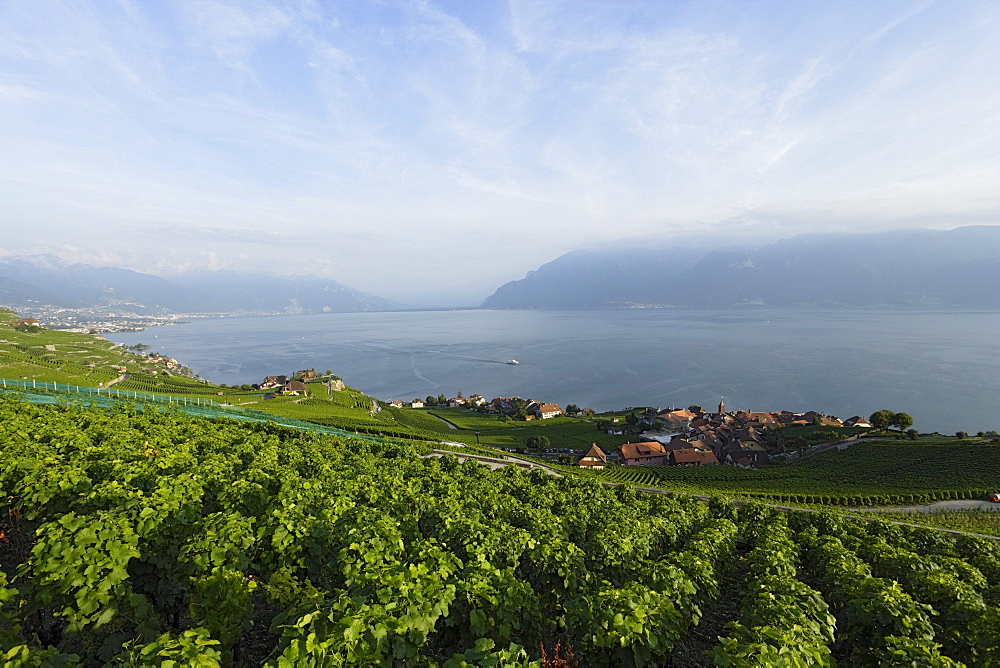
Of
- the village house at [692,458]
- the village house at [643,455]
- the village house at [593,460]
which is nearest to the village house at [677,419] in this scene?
the village house at [692,458]

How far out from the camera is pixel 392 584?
734 centimetres

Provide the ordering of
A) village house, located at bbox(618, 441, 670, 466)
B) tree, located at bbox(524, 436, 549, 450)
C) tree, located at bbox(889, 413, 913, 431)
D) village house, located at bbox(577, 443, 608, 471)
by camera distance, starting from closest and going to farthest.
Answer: village house, located at bbox(577, 443, 608, 471) < tree, located at bbox(889, 413, 913, 431) < village house, located at bbox(618, 441, 670, 466) < tree, located at bbox(524, 436, 549, 450)

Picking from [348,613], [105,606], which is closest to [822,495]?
[348,613]

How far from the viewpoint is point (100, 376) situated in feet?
262

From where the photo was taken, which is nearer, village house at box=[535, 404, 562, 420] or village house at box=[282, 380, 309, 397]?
village house at box=[282, 380, 309, 397]

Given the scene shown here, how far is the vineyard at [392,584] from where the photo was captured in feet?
21.4

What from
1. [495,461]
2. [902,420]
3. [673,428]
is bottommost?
[673,428]

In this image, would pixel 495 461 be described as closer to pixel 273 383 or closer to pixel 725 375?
pixel 273 383

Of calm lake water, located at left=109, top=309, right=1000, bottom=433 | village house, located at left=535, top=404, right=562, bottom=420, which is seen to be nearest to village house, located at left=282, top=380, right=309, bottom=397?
calm lake water, located at left=109, top=309, right=1000, bottom=433

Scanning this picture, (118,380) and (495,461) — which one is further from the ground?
(118,380)

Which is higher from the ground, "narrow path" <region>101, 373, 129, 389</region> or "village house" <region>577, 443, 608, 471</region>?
"narrow path" <region>101, 373, 129, 389</region>

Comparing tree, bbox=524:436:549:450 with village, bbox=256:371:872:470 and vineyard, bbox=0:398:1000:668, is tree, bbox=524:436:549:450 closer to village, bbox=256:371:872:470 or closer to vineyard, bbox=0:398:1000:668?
village, bbox=256:371:872:470

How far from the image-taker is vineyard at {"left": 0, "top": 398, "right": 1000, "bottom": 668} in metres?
6.51

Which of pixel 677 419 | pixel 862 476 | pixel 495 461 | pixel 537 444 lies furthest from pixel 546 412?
pixel 862 476
